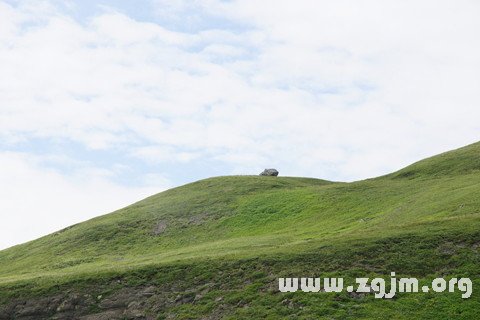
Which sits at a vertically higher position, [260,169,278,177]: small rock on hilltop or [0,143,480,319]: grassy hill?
[260,169,278,177]: small rock on hilltop

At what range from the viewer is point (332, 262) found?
141 ft

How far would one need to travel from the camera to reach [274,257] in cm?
4572

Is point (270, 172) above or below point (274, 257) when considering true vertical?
above

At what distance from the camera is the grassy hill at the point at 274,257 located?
38.5 metres

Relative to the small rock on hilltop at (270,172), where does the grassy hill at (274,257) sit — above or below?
below

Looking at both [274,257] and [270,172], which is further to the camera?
[270,172]

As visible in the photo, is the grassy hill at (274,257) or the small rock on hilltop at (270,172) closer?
the grassy hill at (274,257)

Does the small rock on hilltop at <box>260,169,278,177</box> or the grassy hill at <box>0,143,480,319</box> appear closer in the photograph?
the grassy hill at <box>0,143,480,319</box>

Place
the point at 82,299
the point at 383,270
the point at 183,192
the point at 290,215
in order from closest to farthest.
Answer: the point at 383,270 → the point at 82,299 → the point at 290,215 → the point at 183,192

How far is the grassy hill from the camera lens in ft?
126

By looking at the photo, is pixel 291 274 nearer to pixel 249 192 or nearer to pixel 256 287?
pixel 256 287

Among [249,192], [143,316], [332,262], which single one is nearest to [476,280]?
[332,262]

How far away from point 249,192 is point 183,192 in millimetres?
13371

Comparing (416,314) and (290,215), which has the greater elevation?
(290,215)
